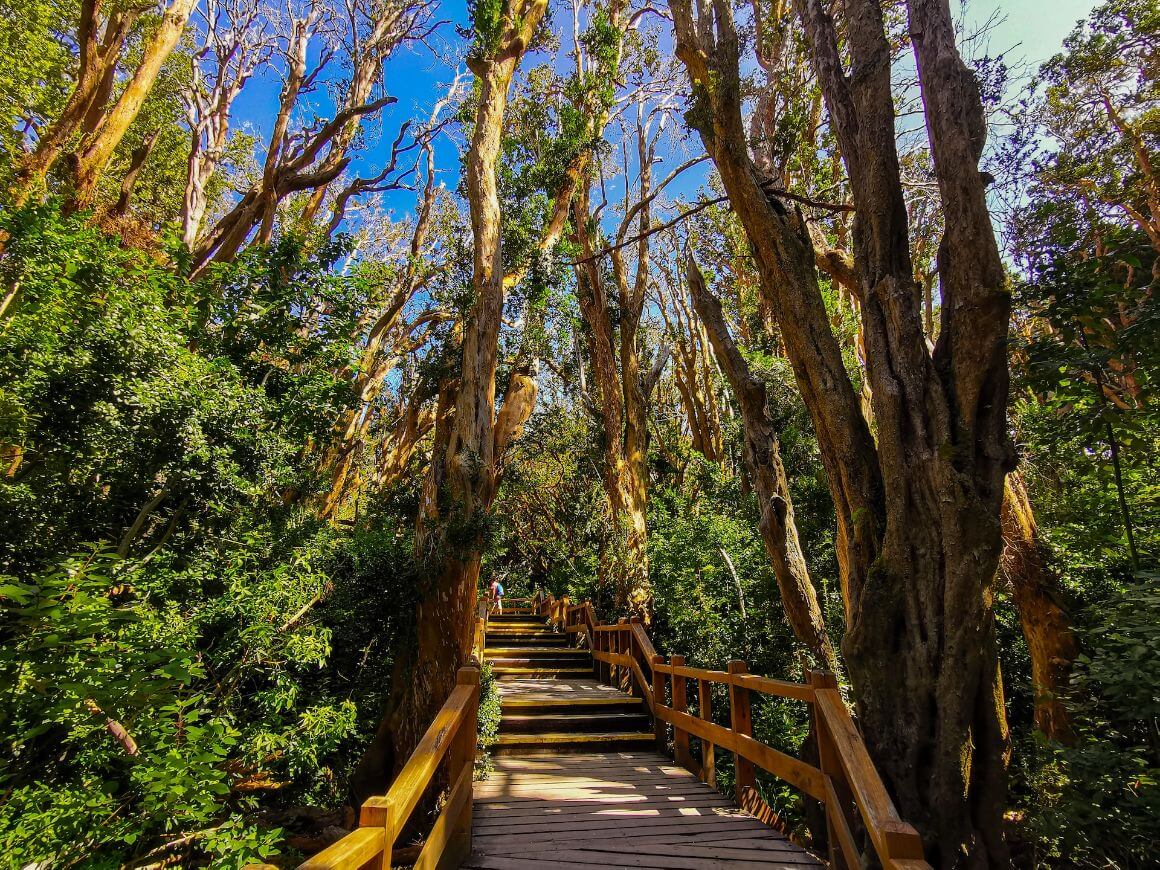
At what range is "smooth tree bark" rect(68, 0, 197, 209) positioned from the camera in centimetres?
669

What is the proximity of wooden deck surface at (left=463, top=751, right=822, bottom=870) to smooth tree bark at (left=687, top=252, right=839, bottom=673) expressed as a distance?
6.01 feet

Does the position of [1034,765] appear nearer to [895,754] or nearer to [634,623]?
[895,754]

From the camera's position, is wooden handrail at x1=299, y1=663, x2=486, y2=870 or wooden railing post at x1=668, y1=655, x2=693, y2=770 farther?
wooden railing post at x1=668, y1=655, x2=693, y2=770

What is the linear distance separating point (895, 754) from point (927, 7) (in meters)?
5.01

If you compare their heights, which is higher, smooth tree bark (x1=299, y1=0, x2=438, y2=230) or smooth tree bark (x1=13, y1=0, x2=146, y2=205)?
smooth tree bark (x1=299, y1=0, x2=438, y2=230)

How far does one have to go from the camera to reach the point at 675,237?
54.9 feet

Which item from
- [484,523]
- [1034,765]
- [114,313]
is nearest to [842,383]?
[484,523]

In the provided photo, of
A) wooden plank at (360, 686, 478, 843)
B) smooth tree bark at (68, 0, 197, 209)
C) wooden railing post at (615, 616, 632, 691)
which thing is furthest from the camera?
wooden railing post at (615, 616, 632, 691)

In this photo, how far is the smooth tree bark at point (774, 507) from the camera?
5.78 metres

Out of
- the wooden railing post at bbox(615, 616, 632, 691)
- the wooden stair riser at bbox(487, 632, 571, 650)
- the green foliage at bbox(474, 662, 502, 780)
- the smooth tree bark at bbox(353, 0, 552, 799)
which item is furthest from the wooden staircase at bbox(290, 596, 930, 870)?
the wooden stair riser at bbox(487, 632, 571, 650)

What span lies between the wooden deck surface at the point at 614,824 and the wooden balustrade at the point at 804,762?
0.34m

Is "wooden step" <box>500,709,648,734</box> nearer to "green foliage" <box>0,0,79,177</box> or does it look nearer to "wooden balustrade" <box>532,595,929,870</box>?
"wooden balustrade" <box>532,595,929,870</box>

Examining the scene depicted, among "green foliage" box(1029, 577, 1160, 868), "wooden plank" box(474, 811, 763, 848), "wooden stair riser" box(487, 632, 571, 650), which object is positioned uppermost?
"green foliage" box(1029, 577, 1160, 868)

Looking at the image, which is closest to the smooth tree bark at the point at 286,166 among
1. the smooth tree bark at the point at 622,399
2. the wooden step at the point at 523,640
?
the smooth tree bark at the point at 622,399
